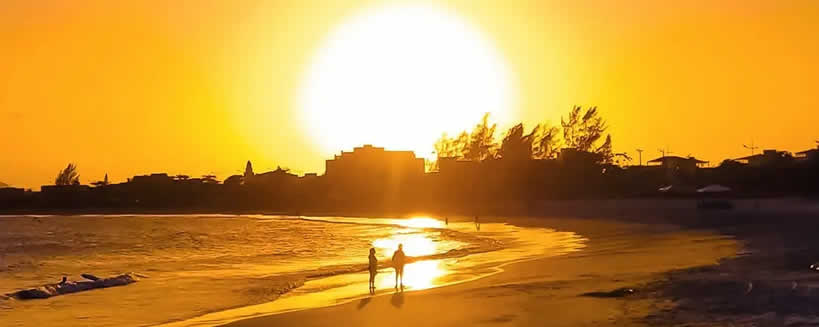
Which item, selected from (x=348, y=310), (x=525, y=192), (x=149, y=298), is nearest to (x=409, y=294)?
(x=348, y=310)

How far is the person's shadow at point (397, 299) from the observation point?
2630 cm

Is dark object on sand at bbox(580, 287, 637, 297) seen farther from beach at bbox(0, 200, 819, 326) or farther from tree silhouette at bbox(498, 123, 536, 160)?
tree silhouette at bbox(498, 123, 536, 160)

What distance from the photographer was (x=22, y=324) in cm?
2703

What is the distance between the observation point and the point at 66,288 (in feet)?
120

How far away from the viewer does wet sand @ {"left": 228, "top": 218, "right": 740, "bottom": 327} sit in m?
22.0

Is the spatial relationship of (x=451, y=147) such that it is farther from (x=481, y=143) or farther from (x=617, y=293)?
(x=617, y=293)

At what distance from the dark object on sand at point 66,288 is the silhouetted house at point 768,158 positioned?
89063 millimetres

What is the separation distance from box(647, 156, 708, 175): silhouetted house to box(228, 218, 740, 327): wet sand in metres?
84.3

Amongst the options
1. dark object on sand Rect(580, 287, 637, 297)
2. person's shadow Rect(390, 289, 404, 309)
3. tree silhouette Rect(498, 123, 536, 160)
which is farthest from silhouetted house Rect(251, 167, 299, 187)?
dark object on sand Rect(580, 287, 637, 297)

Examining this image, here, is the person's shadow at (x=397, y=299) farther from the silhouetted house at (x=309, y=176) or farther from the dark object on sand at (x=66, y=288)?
the silhouetted house at (x=309, y=176)

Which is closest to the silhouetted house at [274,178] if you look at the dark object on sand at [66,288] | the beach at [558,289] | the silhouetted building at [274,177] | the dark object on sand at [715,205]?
the silhouetted building at [274,177]

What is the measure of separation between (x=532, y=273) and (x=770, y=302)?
13.3 metres

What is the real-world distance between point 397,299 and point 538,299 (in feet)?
14.4

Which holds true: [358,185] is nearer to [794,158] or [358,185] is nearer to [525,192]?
[525,192]
